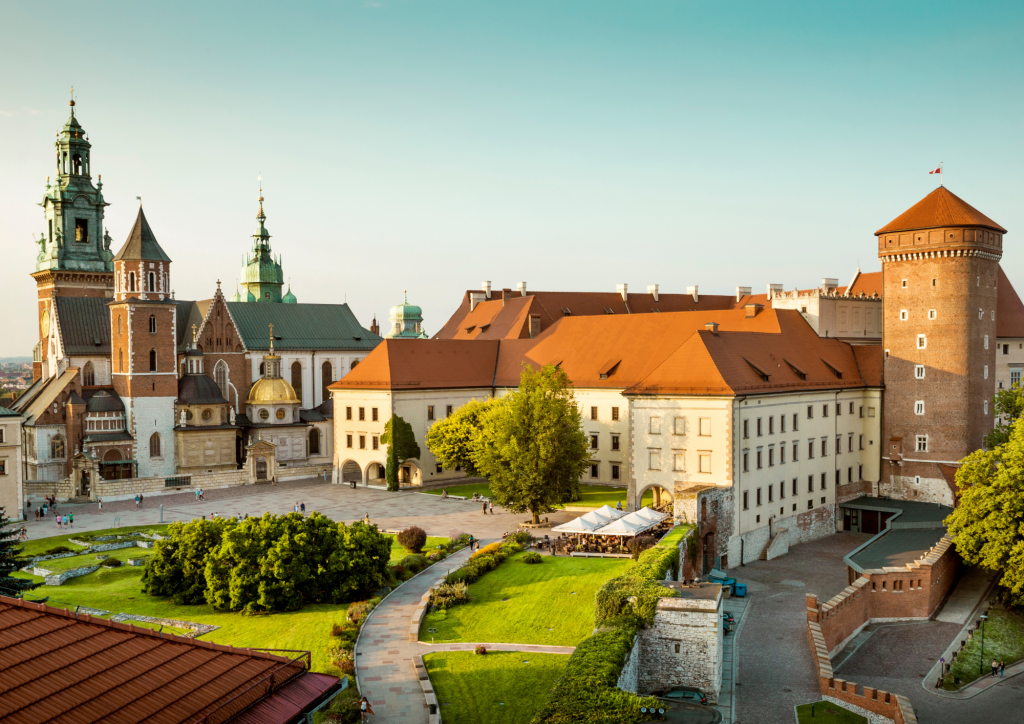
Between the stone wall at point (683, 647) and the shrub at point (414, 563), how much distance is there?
44.7 feet

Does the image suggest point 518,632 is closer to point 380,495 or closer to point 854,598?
point 854,598

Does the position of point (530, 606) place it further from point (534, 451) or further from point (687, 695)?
point (534, 451)

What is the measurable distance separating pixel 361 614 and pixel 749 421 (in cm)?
2543

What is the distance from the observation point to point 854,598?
4119 centimetres

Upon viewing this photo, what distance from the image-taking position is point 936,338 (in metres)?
58.8

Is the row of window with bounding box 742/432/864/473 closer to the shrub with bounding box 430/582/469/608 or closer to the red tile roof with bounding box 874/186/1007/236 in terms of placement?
the red tile roof with bounding box 874/186/1007/236

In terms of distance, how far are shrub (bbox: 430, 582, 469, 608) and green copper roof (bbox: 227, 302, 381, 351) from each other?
A: 5431 cm

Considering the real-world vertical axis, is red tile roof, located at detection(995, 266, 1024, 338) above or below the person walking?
above

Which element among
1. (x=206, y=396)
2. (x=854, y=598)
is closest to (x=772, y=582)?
(x=854, y=598)

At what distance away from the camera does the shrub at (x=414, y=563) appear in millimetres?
42500

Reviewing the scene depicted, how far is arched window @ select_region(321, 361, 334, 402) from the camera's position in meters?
92.6

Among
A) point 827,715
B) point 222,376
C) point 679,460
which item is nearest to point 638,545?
point 679,460

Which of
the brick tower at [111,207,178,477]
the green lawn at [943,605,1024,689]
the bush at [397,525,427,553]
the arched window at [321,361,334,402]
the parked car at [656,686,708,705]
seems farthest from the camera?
the arched window at [321,361,334,402]

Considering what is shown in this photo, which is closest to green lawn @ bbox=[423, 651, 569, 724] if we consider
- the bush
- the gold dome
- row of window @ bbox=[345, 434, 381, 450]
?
the bush
